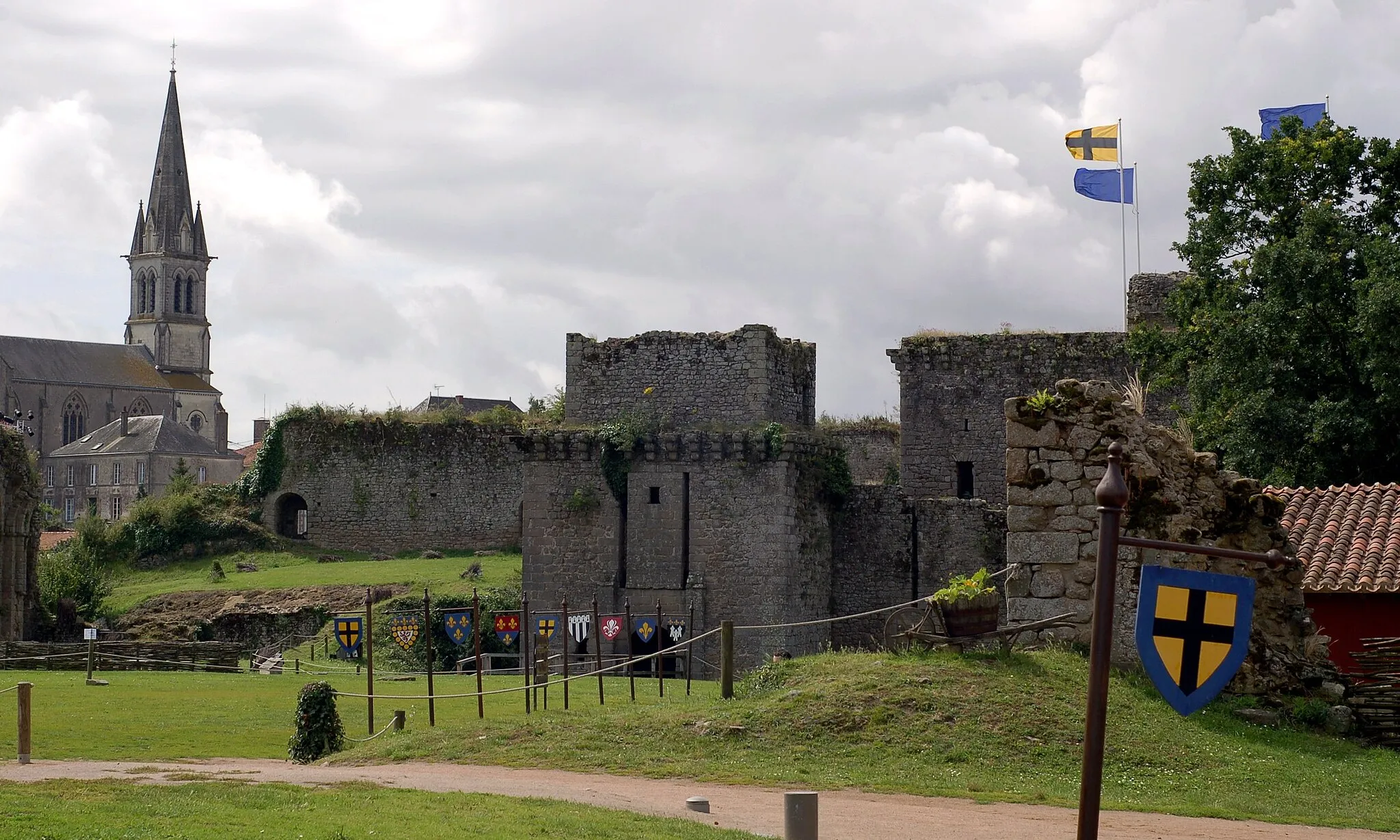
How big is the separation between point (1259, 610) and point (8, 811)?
42.2ft

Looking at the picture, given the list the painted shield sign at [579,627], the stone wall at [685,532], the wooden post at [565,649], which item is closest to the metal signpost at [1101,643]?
the wooden post at [565,649]

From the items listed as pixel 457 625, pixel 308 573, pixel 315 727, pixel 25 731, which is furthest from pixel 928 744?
pixel 308 573

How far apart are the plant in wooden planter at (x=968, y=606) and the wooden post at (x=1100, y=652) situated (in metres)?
9.88

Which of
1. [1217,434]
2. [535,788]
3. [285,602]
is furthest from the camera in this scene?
[285,602]

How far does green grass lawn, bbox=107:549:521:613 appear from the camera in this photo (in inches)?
1714

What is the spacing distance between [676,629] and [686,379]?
5078mm

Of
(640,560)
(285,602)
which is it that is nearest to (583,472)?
(640,560)

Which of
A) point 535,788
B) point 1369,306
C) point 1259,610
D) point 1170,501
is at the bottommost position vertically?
point 535,788

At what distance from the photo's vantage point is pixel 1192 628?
9.05 m

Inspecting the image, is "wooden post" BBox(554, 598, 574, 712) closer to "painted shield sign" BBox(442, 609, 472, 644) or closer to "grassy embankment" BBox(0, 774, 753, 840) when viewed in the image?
"painted shield sign" BBox(442, 609, 472, 644)

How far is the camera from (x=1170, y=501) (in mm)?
19078

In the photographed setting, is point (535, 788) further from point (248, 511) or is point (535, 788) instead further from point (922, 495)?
point (248, 511)

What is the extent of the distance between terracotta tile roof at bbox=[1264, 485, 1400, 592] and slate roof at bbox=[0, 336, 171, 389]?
12449cm

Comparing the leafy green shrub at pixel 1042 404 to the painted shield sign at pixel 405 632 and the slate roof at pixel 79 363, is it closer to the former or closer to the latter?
the painted shield sign at pixel 405 632
